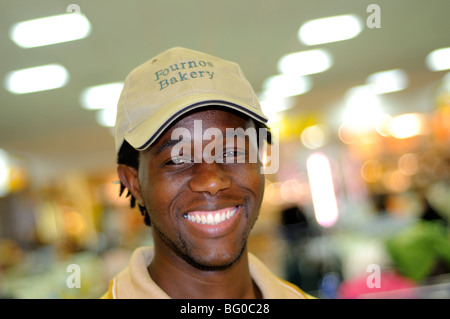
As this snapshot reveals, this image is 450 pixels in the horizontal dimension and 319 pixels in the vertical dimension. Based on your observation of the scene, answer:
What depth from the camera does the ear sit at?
729mm

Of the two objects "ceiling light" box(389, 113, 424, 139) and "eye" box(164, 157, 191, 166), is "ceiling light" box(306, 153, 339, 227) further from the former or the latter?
"eye" box(164, 157, 191, 166)

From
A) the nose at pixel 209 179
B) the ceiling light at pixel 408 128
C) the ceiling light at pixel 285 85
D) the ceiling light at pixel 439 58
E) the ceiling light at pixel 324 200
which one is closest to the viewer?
the nose at pixel 209 179

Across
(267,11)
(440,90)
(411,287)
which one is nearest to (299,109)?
(267,11)

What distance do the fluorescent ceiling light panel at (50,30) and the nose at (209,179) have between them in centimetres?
42

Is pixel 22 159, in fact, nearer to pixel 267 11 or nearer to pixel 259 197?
pixel 259 197

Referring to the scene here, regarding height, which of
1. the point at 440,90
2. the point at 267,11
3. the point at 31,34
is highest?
the point at 440,90

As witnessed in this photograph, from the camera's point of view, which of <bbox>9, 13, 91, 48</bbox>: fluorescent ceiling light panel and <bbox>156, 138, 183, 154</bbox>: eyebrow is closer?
<bbox>156, 138, 183, 154</bbox>: eyebrow

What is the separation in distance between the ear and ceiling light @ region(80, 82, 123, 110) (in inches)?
17.9

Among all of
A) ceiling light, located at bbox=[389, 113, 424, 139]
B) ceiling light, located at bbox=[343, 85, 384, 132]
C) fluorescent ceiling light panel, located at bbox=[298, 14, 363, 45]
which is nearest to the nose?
ceiling light, located at bbox=[343, 85, 384, 132]

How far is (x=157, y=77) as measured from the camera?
0.71m

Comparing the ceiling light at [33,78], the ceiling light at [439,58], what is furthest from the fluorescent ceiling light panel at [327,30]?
the ceiling light at [33,78]

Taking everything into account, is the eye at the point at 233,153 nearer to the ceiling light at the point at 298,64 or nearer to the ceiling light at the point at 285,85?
the ceiling light at the point at 285,85

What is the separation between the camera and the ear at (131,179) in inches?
28.7
